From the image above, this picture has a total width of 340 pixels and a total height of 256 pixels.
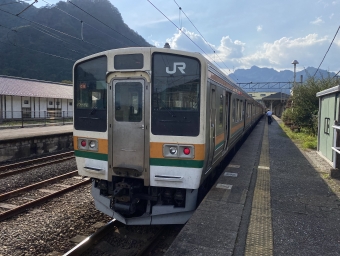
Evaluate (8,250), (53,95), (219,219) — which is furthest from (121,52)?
(53,95)

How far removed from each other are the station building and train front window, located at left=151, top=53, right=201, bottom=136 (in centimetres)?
2137

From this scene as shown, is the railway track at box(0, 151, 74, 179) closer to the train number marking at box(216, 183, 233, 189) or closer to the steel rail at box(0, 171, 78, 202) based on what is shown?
the steel rail at box(0, 171, 78, 202)

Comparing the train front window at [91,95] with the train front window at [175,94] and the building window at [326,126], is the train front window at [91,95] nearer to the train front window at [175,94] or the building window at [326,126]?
the train front window at [175,94]

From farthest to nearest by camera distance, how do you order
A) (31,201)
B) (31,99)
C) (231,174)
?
(31,99) → (231,174) → (31,201)

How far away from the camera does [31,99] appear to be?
28969 millimetres

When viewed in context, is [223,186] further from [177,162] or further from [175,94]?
[175,94]

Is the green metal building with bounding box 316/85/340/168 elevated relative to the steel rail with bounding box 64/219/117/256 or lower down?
elevated

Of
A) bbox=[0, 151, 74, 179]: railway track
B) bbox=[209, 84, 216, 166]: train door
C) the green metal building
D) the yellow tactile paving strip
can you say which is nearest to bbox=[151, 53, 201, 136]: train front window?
bbox=[209, 84, 216, 166]: train door

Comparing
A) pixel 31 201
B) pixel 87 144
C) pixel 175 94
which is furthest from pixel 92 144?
pixel 31 201

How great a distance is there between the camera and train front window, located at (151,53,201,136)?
4.50 m

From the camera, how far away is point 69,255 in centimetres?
411

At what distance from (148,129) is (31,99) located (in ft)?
91.1

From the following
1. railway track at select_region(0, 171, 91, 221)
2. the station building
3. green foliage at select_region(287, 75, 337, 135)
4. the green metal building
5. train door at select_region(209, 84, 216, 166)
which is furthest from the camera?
the station building

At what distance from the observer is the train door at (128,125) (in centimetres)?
464
